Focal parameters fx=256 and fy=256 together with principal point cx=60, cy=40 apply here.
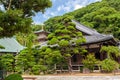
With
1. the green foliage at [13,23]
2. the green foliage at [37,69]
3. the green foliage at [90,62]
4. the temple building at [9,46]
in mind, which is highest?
the temple building at [9,46]

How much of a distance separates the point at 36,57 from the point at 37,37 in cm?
1081

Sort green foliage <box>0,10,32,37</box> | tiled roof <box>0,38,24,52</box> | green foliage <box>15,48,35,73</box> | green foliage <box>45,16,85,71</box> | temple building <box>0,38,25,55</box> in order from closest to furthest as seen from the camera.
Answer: green foliage <box>0,10,32,37</box>, green foliage <box>45,16,85,71</box>, green foliage <box>15,48,35,73</box>, temple building <box>0,38,25,55</box>, tiled roof <box>0,38,24,52</box>

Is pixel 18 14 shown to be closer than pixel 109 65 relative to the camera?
Yes

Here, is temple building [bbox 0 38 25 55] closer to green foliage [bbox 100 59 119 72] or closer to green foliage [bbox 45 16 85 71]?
green foliage [bbox 45 16 85 71]

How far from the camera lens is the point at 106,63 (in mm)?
16375

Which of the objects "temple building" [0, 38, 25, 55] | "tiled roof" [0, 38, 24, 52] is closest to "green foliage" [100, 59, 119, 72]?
"temple building" [0, 38, 25, 55]

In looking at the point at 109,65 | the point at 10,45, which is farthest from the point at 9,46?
the point at 109,65

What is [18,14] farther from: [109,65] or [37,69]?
[37,69]

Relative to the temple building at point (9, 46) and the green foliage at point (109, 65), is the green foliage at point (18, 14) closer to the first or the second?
the green foliage at point (109, 65)

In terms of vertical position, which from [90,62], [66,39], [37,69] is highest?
[66,39]

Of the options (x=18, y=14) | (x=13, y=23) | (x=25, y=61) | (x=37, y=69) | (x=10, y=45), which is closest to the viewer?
(x=18, y=14)

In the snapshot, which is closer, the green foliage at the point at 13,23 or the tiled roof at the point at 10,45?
the green foliage at the point at 13,23

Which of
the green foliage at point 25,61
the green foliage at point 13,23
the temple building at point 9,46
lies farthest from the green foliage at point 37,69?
the green foliage at point 13,23

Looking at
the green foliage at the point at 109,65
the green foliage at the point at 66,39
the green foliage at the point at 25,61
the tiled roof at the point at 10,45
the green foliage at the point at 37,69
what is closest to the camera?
the green foliage at the point at 109,65
